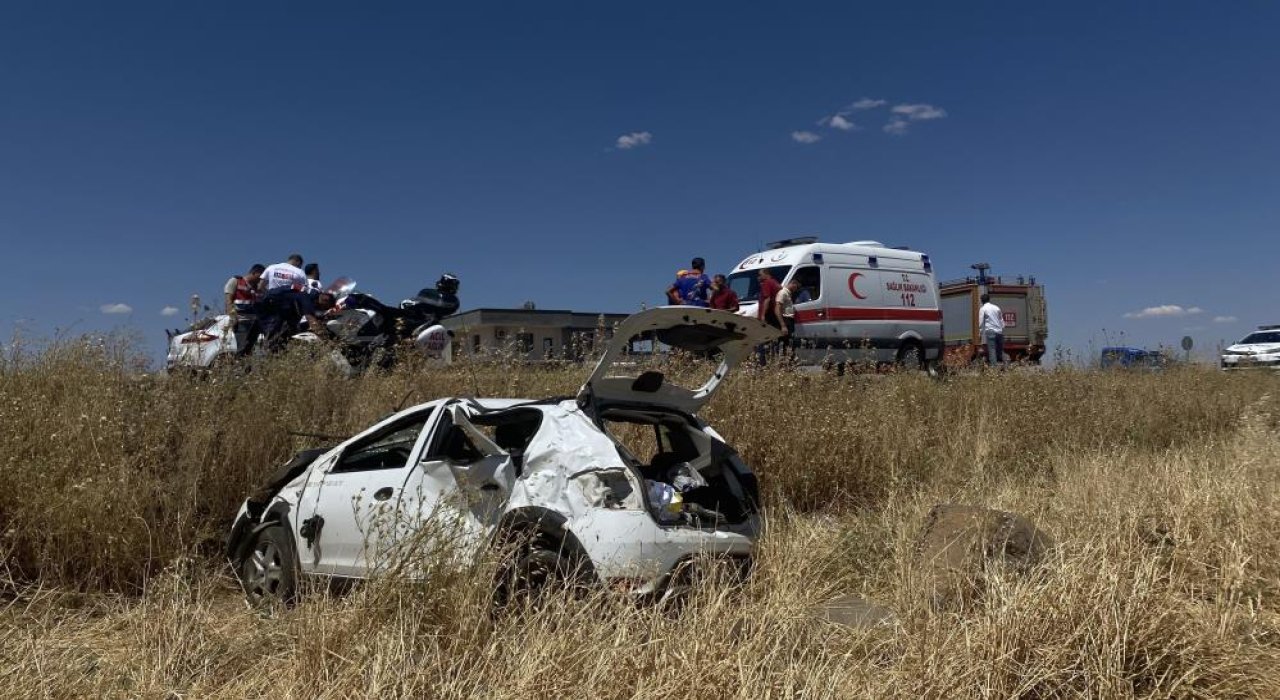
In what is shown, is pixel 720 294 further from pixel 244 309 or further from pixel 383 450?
pixel 383 450

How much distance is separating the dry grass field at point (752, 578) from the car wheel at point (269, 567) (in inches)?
8.5

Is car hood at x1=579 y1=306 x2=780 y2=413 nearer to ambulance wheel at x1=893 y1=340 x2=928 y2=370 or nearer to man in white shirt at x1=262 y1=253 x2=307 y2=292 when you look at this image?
man in white shirt at x1=262 y1=253 x2=307 y2=292

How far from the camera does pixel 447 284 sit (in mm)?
11297

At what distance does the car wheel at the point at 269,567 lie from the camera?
546 centimetres

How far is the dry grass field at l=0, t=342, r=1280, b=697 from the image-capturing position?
341 cm

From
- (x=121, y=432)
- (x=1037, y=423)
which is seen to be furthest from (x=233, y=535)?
(x=1037, y=423)

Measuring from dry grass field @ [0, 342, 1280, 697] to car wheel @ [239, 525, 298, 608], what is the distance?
22 cm

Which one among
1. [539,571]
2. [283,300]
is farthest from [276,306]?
[539,571]

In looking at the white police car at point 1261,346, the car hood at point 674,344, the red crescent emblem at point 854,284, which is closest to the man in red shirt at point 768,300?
the red crescent emblem at point 854,284

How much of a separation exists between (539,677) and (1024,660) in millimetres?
1952

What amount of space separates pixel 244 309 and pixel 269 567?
226 inches

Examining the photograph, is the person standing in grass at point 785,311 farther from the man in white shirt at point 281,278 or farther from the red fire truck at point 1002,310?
the red fire truck at point 1002,310

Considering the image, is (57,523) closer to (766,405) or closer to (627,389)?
(627,389)

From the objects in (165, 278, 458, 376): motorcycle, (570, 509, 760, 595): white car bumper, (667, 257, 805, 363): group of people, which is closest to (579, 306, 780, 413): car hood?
(570, 509, 760, 595): white car bumper
